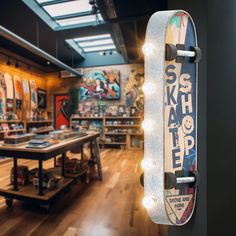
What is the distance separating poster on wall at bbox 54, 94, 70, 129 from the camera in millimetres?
7438

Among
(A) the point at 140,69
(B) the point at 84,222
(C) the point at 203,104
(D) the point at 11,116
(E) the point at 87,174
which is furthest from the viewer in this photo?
(A) the point at 140,69

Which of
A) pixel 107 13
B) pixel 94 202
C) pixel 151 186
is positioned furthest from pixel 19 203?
pixel 107 13

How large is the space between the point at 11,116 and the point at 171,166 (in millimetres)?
5795

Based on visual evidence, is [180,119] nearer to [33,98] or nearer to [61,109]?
[33,98]

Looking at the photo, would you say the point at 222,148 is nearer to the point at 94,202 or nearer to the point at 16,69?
the point at 94,202

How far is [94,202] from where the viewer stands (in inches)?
92.7

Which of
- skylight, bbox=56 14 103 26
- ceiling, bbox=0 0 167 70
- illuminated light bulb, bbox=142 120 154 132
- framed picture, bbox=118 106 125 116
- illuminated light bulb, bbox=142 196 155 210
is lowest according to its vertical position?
illuminated light bulb, bbox=142 196 155 210

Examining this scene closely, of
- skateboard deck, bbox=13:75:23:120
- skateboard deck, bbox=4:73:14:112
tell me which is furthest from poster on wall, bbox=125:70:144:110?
skateboard deck, bbox=4:73:14:112

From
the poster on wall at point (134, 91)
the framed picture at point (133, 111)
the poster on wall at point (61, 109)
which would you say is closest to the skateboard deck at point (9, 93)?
the poster on wall at point (61, 109)

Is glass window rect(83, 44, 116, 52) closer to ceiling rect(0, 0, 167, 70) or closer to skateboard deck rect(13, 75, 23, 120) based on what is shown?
ceiling rect(0, 0, 167, 70)

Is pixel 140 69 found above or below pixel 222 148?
above

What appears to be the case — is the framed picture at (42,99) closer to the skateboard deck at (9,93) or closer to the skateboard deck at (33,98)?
the skateboard deck at (33,98)

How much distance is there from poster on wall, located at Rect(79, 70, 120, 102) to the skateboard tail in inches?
237

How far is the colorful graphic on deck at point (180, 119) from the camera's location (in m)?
0.75
